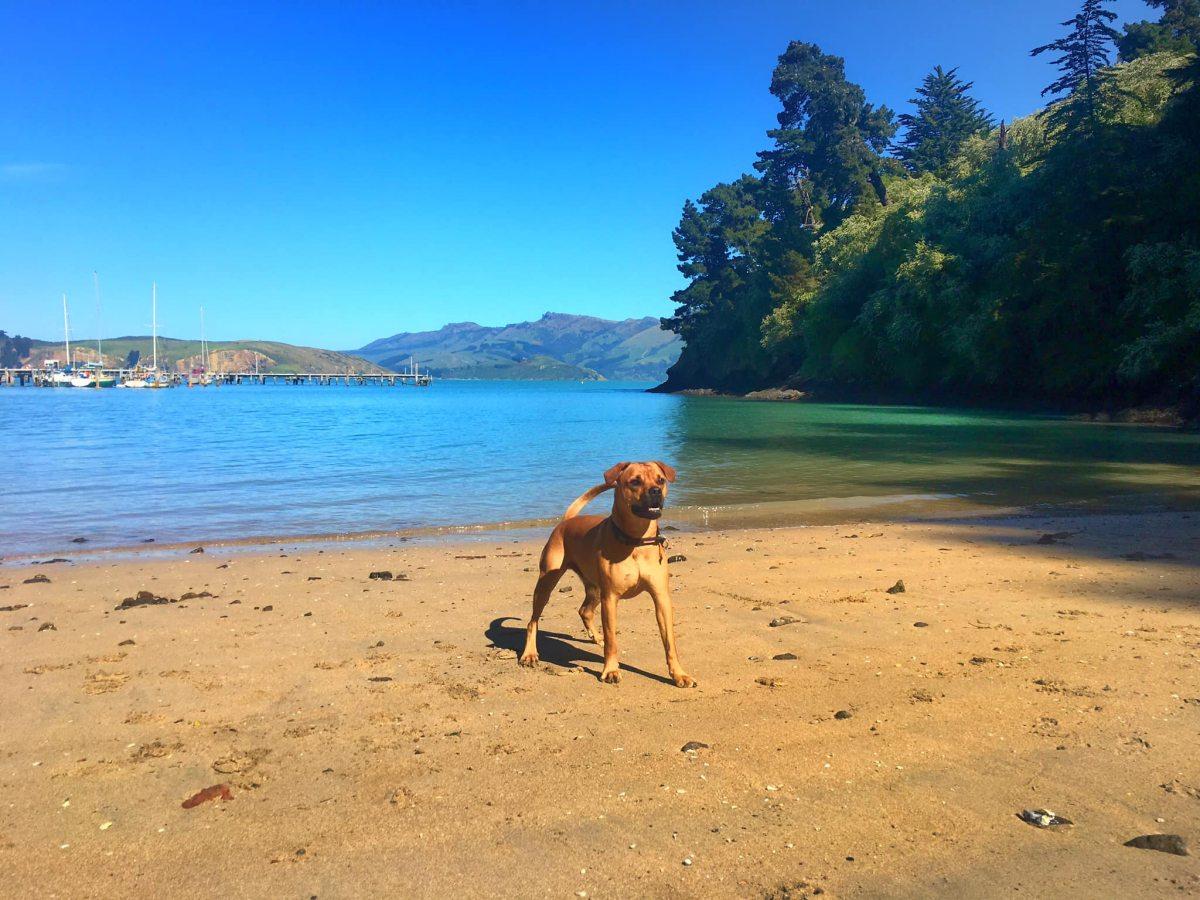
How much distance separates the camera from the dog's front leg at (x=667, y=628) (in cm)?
512

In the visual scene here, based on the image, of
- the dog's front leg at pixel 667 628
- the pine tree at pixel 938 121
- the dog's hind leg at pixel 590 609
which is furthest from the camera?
the pine tree at pixel 938 121

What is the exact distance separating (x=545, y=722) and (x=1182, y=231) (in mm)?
39956

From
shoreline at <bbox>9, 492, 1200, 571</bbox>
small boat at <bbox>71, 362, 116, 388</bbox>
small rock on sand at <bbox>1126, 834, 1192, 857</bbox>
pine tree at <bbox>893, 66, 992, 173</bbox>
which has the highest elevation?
pine tree at <bbox>893, 66, 992, 173</bbox>

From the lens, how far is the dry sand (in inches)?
122

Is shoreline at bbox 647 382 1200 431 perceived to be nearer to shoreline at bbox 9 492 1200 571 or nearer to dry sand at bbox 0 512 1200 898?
shoreline at bbox 9 492 1200 571

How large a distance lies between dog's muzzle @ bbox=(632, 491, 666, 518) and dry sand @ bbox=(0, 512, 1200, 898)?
1169 mm

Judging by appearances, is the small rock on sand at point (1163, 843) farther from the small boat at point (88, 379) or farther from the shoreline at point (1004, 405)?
the small boat at point (88, 379)

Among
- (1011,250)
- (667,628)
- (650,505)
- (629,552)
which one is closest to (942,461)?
(667,628)

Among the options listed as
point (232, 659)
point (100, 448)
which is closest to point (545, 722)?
point (232, 659)

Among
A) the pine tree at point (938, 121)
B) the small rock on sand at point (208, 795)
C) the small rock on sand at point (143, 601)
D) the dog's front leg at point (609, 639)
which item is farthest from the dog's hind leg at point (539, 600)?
the pine tree at point (938, 121)

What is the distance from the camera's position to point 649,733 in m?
4.40

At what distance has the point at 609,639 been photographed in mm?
5309

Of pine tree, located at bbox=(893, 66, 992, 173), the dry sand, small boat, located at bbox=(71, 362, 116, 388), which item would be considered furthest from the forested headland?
small boat, located at bbox=(71, 362, 116, 388)

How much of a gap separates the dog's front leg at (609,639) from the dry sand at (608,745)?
0.12 meters
